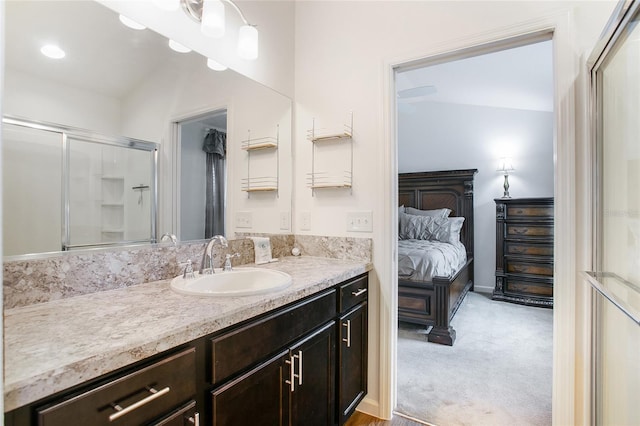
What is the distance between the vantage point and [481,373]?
2.46m

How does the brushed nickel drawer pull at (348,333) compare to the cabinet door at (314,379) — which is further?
the brushed nickel drawer pull at (348,333)

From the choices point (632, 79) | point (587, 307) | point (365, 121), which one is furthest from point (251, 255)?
point (632, 79)

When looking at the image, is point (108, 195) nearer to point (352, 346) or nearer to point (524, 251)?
point (352, 346)

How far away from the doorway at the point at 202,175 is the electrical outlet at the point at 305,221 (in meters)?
0.58

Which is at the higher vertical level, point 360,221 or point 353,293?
point 360,221

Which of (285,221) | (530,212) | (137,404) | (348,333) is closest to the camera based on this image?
(137,404)

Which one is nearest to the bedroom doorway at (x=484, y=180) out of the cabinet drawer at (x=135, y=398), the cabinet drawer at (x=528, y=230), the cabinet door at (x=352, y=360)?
the cabinet drawer at (x=528, y=230)

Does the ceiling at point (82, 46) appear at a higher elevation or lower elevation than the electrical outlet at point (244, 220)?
higher

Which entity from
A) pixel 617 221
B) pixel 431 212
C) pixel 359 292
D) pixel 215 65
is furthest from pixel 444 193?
pixel 215 65

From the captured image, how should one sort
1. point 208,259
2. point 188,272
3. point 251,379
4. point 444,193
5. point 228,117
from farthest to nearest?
point 444,193 → point 228,117 → point 208,259 → point 188,272 → point 251,379

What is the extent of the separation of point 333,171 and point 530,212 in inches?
137

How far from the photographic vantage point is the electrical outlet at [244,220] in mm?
1930

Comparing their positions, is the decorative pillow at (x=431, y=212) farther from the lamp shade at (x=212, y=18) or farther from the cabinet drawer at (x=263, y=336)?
the lamp shade at (x=212, y=18)

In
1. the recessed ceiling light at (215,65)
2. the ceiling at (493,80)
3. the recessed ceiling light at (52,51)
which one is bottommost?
the recessed ceiling light at (52,51)
